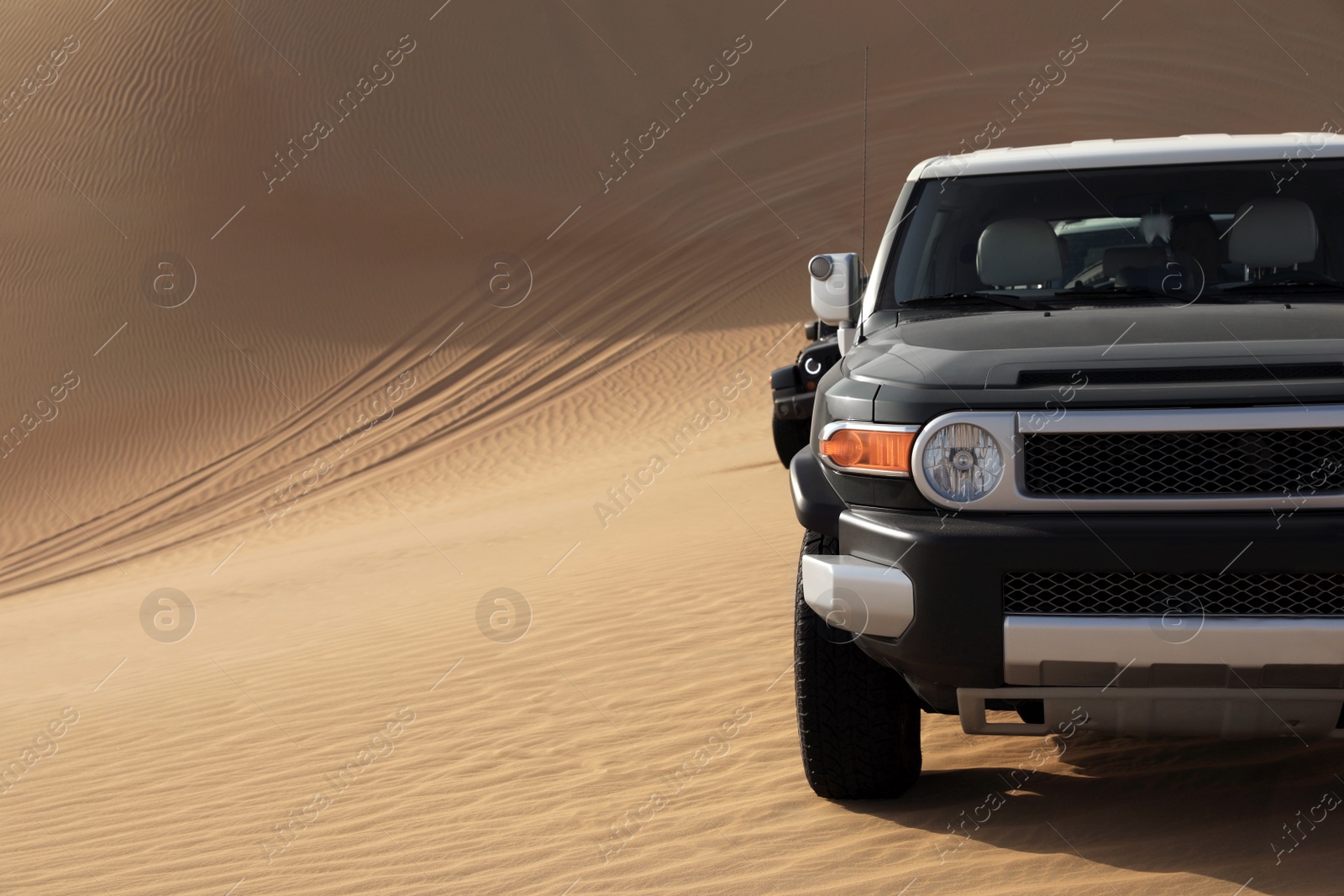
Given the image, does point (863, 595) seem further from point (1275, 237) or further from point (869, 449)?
point (1275, 237)

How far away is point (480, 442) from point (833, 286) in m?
14.3

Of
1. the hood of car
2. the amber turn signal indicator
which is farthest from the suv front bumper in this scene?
the hood of car

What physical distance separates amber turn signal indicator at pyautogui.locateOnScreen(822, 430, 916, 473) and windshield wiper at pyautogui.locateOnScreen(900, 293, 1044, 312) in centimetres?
86

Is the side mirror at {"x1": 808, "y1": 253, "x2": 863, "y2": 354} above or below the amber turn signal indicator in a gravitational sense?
above

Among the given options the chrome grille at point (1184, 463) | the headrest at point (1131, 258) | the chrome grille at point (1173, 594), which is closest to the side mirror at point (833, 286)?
the headrest at point (1131, 258)

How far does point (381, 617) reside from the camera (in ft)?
27.9

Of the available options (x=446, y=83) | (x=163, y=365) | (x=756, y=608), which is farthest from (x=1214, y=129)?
(x=756, y=608)

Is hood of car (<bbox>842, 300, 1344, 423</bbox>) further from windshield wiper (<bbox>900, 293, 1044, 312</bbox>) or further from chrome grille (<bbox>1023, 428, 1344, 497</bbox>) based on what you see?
windshield wiper (<bbox>900, 293, 1044, 312</bbox>)

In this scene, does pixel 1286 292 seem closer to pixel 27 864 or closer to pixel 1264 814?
pixel 1264 814

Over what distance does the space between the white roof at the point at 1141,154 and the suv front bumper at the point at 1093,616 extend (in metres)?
1.71

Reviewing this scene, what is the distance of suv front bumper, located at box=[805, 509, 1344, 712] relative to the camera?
2.94 m

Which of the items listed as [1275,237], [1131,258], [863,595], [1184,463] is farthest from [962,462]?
[1275,237]

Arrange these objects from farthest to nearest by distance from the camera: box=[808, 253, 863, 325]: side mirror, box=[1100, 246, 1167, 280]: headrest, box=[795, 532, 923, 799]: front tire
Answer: box=[808, 253, 863, 325]: side mirror < box=[1100, 246, 1167, 280]: headrest < box=[795, 532, 923, 799]: front tire

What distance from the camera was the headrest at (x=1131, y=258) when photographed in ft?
13.5
